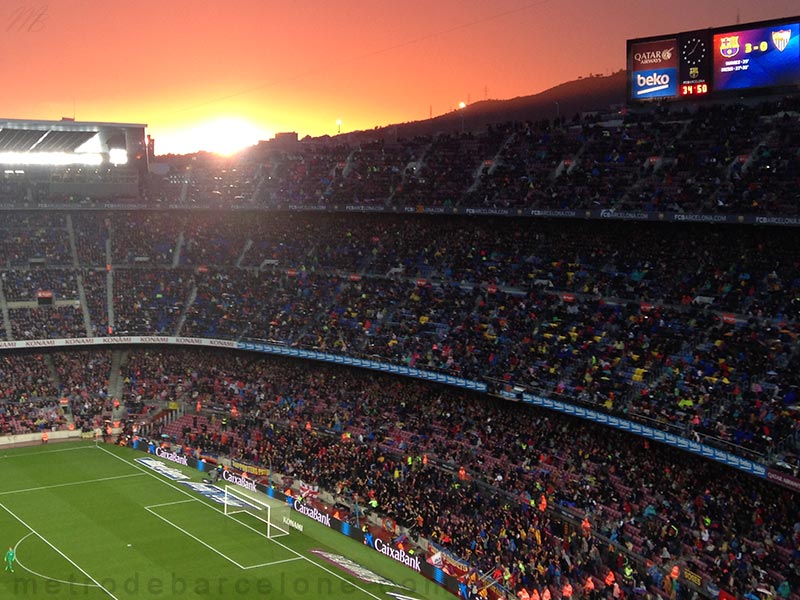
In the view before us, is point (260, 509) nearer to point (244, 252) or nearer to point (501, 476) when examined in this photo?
point (501, 476)

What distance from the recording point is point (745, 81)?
149 feet

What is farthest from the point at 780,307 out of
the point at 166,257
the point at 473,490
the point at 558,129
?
the point at 166,257

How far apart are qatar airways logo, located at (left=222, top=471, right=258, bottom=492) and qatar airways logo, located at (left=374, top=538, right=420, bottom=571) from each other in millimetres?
9834

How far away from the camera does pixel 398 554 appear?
37.1 m

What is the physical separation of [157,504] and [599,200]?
27.4 metres

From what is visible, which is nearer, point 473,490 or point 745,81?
point 473,490

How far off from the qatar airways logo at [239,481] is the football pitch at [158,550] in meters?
1.84

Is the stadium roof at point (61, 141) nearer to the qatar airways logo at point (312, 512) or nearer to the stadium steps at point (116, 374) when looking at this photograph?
the stadium steps at point (116, 374)

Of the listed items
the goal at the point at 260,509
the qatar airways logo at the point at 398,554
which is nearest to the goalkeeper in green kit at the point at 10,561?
the goal at the point at 260,509

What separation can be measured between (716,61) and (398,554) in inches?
1177

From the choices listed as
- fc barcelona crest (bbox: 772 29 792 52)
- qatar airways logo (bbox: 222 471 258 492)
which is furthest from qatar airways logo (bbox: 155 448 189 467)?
fc barcelona crest (bbox: 772 29 792 52)

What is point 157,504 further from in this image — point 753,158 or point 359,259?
point 753,158

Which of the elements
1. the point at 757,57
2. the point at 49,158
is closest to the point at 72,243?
the point at 49,158

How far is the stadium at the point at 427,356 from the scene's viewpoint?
1347 inches
